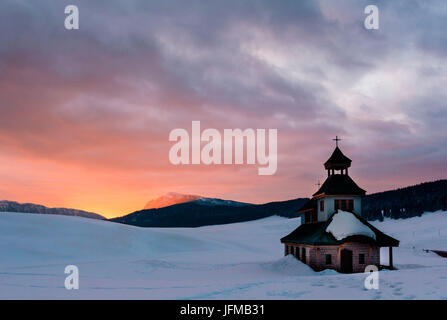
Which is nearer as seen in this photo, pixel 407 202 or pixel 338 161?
pixel 338 161

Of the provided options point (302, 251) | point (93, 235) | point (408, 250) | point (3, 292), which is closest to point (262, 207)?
point (408, 250)

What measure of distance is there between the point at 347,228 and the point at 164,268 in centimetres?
1602

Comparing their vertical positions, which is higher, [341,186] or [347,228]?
[341,186]

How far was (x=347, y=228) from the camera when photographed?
97.9 ft

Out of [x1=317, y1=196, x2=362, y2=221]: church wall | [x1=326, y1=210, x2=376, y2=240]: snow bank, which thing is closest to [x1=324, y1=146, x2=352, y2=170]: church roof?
[x1=317, y1=196, x2=362, y2=221]: church wall

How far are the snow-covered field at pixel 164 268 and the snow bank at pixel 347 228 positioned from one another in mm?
3068

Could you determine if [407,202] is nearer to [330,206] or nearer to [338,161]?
[338,161]

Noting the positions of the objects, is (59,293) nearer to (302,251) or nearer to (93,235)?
(302,251)

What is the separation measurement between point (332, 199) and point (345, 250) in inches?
179

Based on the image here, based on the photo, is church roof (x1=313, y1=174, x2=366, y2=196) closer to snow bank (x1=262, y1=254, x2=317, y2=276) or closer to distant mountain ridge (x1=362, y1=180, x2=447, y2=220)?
snow bank (x1=262, y1=254, x2=317, y2=276)

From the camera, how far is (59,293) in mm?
17328

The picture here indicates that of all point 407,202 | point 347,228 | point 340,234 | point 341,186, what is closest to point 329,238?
point 340,234

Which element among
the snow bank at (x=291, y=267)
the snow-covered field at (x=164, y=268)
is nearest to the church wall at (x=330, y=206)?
the snow bank at (x=291, y=267)
